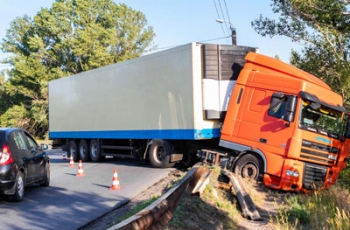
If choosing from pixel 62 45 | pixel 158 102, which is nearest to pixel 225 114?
pixel 158 102

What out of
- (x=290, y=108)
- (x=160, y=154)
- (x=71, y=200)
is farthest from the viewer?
(x=160, y=154)

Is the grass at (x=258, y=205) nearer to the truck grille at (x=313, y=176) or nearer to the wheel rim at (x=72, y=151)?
the truck grille at (x=313, y=176)

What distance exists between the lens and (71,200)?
959cm

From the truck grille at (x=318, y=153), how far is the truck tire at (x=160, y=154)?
4.77m

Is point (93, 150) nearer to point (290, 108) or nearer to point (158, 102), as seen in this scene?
point (158, 102)

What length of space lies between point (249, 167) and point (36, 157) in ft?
16.9

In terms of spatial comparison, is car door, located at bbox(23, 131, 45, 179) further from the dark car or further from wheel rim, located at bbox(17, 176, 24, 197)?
wheel rim, located at bbox(17, 176, 24, 197)

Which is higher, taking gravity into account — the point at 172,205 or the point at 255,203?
the point at 172,205

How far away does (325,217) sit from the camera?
746 cm

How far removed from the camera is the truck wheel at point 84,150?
1948 cm

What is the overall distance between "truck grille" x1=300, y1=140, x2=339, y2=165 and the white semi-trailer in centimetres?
296

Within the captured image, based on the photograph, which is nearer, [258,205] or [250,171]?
[258,205]

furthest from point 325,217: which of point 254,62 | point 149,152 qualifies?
point 149,152

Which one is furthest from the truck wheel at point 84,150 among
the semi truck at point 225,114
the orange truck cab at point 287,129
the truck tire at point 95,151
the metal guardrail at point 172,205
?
the metal guardrail at point 172,205
